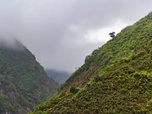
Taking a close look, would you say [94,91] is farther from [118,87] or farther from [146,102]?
[146,102]

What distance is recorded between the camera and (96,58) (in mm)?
85875

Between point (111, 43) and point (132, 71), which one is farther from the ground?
point (111, 43)

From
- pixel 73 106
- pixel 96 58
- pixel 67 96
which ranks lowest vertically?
pixel 73 106

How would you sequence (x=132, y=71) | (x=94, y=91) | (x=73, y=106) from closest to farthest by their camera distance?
(x=73, y=106), (x=94, y=91), (x=132, y=71)

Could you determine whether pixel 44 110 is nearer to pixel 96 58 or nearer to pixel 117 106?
pixel 117 106

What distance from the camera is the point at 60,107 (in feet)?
143

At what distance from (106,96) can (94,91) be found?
244 centimetres

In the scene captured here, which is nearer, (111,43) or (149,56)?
(149,56)

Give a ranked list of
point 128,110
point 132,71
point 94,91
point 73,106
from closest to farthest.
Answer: point 128,110
point 73,106
point 94,91
point 132,71

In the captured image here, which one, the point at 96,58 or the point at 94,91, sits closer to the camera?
the point at 94,91

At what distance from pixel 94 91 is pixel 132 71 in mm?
7751

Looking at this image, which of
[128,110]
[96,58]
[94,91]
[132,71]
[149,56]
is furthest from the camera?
[96,58]

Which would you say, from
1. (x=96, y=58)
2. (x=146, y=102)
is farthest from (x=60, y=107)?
(x=96, y=58)

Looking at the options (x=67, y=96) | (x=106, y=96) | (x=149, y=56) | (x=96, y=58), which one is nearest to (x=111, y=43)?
(x=96, y=58)
